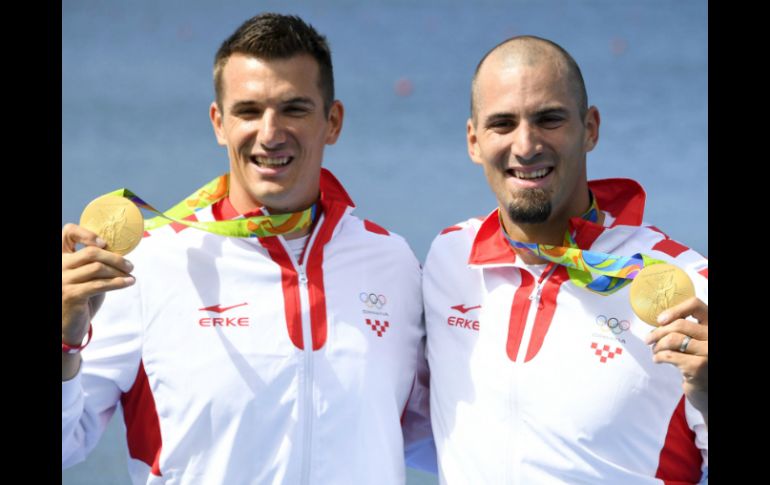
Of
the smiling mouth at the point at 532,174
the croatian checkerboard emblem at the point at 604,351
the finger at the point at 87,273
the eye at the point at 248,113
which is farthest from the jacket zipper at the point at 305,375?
the croatian checkerboard emblem at the point at 604,351

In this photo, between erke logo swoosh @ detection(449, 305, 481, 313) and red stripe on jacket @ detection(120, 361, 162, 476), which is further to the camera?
erke logo swoosh @ detection(449, 305, 481, 313)

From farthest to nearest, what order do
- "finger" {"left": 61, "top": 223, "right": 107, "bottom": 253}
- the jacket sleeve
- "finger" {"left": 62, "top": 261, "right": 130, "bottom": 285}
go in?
the jacket sleeve, "finger" {"left": 61, "top": 223, "right": 107, "bottom": 253}, "finger" {"left": 62, "top": 261, "right": 130, "bottom": 285}

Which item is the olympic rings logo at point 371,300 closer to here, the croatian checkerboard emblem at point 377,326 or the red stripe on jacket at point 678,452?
the croatian checkerboard emblem at point 377,326

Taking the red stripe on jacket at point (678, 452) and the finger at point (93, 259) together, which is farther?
the red stripe on jacket at point (678, 452)

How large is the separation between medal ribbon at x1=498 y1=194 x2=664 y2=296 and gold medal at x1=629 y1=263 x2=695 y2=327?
9.2 inches

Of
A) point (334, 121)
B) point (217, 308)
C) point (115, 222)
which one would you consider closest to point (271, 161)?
point (334, 121)

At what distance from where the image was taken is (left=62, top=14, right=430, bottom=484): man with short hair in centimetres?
389

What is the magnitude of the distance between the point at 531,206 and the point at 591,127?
23.0 inches

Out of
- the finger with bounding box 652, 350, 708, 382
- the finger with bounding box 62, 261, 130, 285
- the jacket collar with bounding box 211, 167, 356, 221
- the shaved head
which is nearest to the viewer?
the finger with bounding box 652, 350, 708, 382

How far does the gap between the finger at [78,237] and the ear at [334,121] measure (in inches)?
54.9

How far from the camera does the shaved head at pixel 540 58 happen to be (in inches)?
161

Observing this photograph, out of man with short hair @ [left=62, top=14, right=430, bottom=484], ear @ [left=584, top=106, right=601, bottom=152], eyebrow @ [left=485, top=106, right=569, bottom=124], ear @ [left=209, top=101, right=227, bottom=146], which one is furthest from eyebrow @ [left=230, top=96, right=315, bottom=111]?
ear @ [left=584, top=106, right=601, bottom=152]

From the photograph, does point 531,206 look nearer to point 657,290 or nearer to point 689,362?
point 657,290

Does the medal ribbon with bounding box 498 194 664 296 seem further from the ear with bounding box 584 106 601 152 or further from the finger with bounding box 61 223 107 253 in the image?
the finger with bounding box 61 223 107 253
